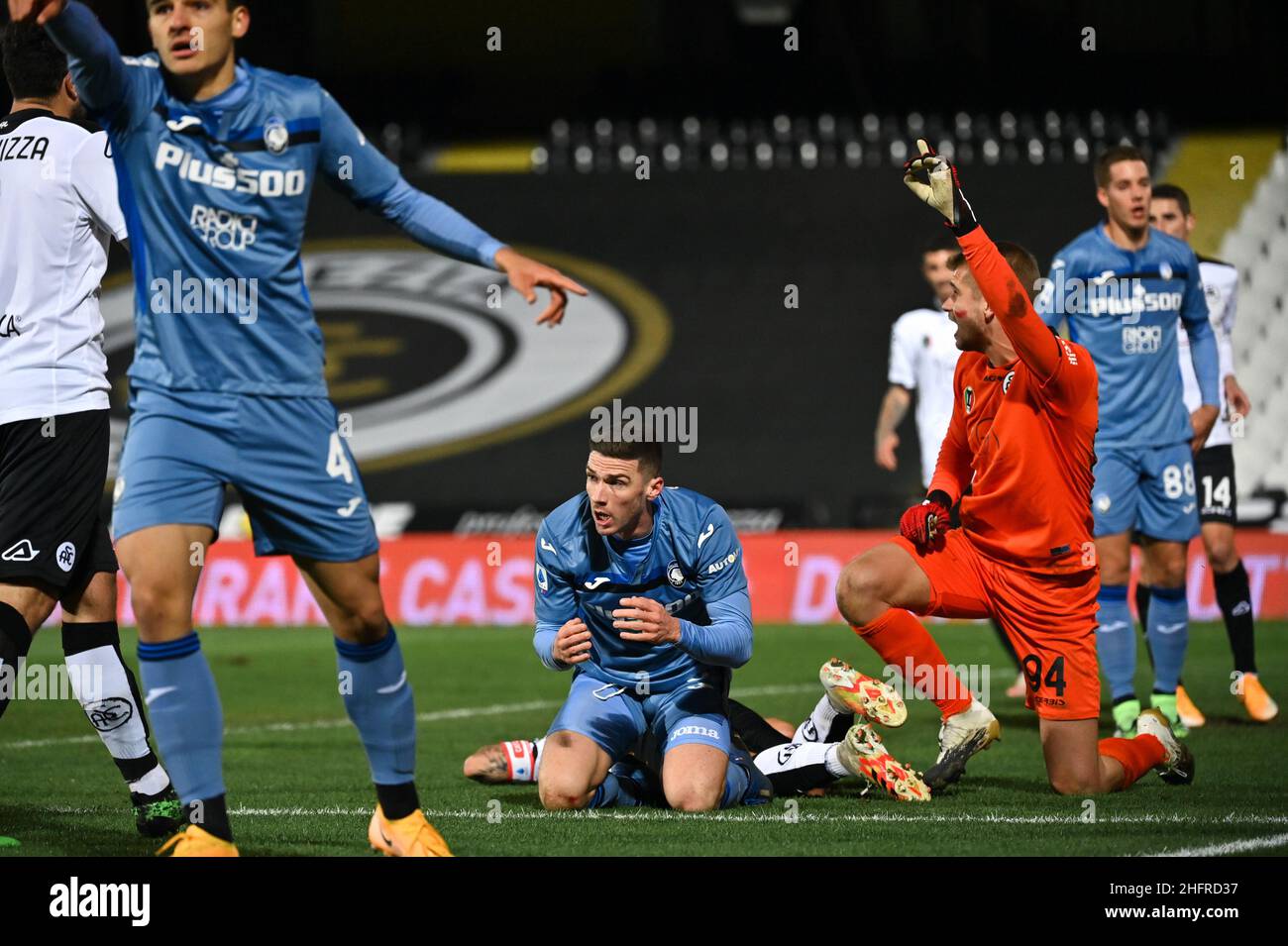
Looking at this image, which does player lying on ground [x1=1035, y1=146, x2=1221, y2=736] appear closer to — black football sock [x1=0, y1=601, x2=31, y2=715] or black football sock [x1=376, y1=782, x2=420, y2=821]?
black football sock [x1=376, y1=782, x2=420, y2=821]

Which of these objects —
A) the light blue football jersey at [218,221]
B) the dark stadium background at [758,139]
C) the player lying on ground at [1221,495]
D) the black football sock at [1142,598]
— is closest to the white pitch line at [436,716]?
the black football sock at [1142,598]

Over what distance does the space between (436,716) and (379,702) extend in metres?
4.79

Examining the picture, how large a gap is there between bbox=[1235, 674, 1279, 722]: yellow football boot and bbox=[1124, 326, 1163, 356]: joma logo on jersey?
6.07ft

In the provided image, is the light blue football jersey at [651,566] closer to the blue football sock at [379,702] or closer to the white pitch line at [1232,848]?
the blue football sock at [379,702]

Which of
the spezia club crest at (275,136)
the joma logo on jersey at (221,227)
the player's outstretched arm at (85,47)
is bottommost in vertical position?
the joma logo on jersey at (221,227)

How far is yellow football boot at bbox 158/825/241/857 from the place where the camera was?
434cm

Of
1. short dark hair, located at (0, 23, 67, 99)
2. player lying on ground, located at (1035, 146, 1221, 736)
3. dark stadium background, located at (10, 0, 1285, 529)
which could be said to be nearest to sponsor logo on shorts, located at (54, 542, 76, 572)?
short dark hair, located at (0, 23, 67, 99)

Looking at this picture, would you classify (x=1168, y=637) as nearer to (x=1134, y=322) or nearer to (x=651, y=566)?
(x=1134, y=322)

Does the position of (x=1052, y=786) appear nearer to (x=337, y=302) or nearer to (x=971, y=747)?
(x=971, y=747)

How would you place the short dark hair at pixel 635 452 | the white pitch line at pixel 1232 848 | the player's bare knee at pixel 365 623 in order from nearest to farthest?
the player's bare knee at pixel 365 623, the white pitch line at pixel 1232 848, the short dark hair at pixel 635 452

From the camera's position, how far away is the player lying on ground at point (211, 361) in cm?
436

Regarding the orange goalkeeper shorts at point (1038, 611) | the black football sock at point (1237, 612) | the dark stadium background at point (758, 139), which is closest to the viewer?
the orange goalkeeper shorts at point (1038, 611)

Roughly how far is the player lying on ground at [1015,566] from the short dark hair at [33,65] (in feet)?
9.67

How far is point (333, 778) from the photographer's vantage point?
698cm
